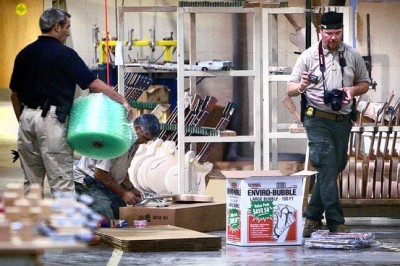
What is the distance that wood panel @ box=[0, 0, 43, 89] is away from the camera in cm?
2402

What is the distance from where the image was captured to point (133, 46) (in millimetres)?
17375

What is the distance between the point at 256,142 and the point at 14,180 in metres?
5.47

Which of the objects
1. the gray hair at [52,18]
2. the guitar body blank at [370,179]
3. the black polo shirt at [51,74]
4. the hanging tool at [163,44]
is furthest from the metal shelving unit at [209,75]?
the black polo shirt at [51,74]

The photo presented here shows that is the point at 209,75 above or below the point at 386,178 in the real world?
above

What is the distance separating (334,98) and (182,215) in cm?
171

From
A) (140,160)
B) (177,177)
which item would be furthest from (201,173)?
(140,160)

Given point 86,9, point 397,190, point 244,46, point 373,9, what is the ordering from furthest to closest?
1. point 86,9
2. point 244,46
3. point 373,9
4. point 397,190

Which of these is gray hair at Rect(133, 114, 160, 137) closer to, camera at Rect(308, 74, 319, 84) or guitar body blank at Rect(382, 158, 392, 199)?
camera at Rect(308, 74, 319, 84)

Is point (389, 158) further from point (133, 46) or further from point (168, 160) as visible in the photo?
point (133, 46)

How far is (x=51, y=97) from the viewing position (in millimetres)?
9836

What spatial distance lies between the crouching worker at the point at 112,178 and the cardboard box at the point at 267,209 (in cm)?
80

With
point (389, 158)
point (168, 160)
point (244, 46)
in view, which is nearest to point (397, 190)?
point (389, 158)

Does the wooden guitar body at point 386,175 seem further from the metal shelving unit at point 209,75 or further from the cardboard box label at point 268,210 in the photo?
the cardboard box label at point 268,210

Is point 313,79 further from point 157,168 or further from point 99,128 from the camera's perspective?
point 157,168
